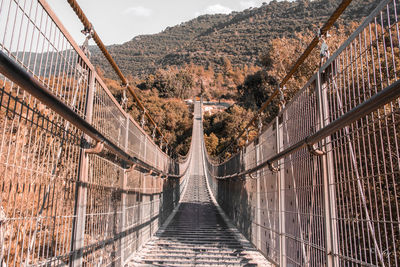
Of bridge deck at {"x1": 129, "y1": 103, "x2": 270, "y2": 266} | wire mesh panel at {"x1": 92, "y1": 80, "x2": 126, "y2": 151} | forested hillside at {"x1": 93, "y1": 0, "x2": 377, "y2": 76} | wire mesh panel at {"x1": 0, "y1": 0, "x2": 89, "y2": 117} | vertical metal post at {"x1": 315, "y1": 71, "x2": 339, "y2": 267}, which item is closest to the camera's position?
wire mesh panel at {"x1": 0, "y1": 0, "x2": 89, "y2": 117}

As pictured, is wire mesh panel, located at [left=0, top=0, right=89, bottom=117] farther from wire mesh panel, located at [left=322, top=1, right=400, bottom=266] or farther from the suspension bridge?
wire mesh panel, located at [left=322, top=1, right=400, bottom=266]

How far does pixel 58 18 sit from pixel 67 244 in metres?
1.49

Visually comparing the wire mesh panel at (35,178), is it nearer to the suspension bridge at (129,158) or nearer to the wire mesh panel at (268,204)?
the suspension bridge at (129,158)

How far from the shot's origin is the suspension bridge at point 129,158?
1729 millimetres

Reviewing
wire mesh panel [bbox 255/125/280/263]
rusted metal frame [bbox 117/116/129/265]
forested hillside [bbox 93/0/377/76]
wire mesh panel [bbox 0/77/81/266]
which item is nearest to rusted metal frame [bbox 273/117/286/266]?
wire mesh panel [bbox 255/125/280/263]

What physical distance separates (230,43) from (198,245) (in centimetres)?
8995

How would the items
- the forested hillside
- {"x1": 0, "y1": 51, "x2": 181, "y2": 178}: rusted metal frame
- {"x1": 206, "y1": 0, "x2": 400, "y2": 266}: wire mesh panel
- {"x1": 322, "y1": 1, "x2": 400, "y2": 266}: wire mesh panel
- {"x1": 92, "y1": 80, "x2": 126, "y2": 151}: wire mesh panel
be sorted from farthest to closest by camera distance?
the forested hillside < {"x1": 92, "y1": 80, "x2": 126, "y2": 151}: wire mesh panel < {"x1": 322, "y1": 1, "x2": 400, "y2": 266}: wire mesh panel < {"x1": 206, "y1": 0, "x2": 400, "y2": 266}: wire mesh panel < {"x1": 0, "y1": 51, "x2": 181, "y2": 178}: rusted metal frame

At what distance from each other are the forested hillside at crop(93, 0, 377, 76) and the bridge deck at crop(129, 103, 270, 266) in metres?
60.2

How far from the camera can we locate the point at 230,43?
9238cm

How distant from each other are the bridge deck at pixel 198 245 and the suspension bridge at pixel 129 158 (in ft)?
0.41

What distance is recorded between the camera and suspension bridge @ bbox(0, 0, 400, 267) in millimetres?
1729

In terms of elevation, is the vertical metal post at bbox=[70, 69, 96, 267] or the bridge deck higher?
the vertical metal post at bbox=[70, 69, 96, 267]

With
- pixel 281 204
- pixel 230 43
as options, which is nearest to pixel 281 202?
pixel 281 204

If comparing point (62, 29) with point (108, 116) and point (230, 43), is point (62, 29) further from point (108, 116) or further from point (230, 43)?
point (230, 43)
